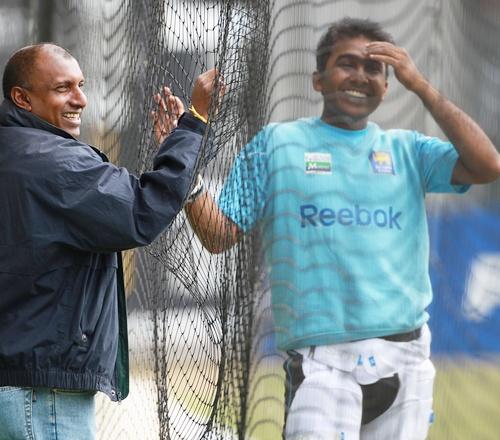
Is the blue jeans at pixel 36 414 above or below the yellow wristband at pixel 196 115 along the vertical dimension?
below

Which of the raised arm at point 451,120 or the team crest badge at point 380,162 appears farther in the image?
the team crest badge at point 380,162

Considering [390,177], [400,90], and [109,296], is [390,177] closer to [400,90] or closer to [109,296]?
[400,90]

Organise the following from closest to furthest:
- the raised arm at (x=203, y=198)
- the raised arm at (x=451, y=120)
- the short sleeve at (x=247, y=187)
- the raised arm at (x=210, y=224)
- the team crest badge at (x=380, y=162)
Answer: the raised arm at (x=451, y=120), the team crest badge at (x=380, y=162), the short sleeve at (x=247, y=187), the raised arm at (x=203, y=198), the raised arm at (x=210, y=224)

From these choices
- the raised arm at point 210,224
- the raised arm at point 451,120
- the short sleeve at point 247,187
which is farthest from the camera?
the raised arm at point 210,224

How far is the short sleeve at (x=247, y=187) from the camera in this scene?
3.06 meters

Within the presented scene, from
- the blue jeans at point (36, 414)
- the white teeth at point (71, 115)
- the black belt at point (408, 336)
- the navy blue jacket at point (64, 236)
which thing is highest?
the white teeth at point (71, 115)

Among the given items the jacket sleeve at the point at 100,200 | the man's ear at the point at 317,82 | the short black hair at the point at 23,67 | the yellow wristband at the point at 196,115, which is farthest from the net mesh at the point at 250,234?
the short black hair at the point at 23,67

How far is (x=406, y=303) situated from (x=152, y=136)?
1.28 metres

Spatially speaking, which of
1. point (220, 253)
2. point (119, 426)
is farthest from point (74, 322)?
point (119, 426)

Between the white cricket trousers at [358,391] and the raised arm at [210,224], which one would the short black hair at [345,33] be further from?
the white cricket trousers at [358,391]

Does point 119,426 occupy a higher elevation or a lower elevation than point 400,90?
lower

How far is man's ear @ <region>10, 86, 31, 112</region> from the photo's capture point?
10.6ft

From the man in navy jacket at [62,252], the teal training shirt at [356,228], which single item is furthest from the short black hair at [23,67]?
the teal training shirt at [356,228]

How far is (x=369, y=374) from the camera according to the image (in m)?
2.88
